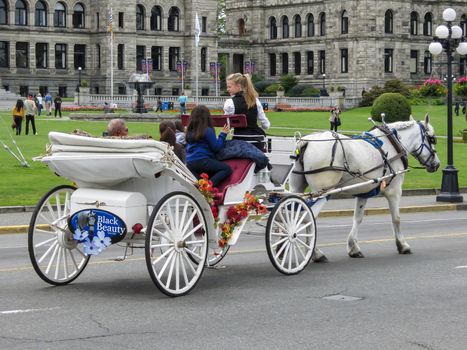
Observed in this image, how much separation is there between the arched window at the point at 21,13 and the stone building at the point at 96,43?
9 centimetres

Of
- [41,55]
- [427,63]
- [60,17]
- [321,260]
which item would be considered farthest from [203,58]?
[321,260]

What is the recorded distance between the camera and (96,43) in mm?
97500

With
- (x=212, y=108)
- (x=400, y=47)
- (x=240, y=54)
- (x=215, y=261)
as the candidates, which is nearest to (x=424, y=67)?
(x=400, y=47)

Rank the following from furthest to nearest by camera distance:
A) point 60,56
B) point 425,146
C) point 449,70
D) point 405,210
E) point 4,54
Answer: point 60,56 < point 4,54 < point 449,70 < point 405,210 < point 425,146

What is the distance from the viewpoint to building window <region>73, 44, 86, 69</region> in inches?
3848

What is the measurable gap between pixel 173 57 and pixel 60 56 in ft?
36.1

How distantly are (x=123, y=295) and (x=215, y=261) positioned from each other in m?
2.14

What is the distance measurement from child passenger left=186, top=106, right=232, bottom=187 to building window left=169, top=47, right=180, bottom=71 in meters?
90.9

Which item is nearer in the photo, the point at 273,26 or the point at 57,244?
the point at 57,244

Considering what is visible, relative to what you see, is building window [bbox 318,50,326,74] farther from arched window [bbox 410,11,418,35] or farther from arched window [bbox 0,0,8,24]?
arched window [bbox 0,0,8,24]

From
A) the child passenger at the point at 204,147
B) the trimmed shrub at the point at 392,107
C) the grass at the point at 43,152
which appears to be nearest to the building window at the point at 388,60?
the grass at the point at 43,152

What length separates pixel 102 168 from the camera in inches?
433

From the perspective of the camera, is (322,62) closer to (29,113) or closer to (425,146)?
(29,113)

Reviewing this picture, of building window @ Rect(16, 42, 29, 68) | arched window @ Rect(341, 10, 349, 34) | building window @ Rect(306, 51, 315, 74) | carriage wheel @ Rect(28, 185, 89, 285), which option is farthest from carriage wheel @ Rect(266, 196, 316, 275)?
building window @ Rect(306, 51, 315, 74)
